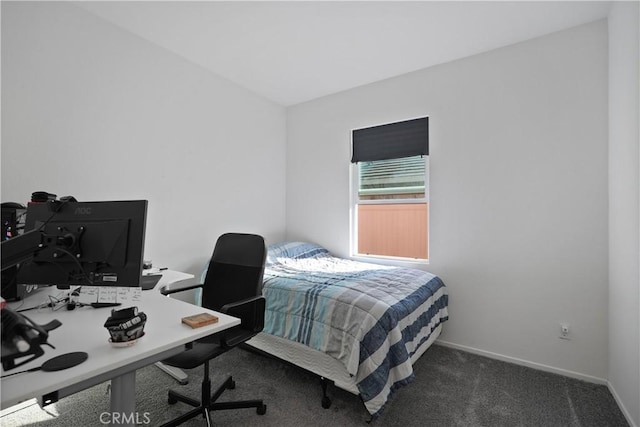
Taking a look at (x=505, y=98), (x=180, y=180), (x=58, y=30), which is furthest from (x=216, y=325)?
(x=505, y=98)

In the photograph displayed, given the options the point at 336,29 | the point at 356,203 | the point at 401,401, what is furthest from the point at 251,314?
the point at 336,29

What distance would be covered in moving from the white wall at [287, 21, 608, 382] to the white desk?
243 centimetres

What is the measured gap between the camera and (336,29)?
2.47 meters

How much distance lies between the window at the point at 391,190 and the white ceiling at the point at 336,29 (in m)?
0.71

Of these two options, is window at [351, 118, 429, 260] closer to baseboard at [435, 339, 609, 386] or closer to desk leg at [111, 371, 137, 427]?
baseboard at [435, 339, 609, 386]

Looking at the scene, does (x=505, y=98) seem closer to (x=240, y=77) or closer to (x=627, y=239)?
(x=627, y=239)

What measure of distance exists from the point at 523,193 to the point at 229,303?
259 cm

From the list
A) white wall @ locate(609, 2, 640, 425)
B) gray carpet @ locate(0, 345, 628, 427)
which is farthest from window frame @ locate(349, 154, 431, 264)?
white wall @ locate(609, 2, 640, 425)

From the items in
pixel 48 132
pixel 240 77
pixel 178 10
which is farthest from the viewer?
pixel 240 77

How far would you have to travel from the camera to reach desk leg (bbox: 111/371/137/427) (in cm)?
108

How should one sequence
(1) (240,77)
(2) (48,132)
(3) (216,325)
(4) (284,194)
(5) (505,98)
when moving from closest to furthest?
1. (3) (216,325)
2. (2) (48,132)
3. (5) (505,98)
4. (1) (240,77)
5. (4) (284,194)

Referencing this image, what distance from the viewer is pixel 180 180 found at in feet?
9.68

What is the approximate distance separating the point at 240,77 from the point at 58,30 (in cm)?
159

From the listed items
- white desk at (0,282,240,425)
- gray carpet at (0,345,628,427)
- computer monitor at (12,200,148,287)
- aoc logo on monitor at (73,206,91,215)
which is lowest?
gray carpet at (0,345,628,427)
